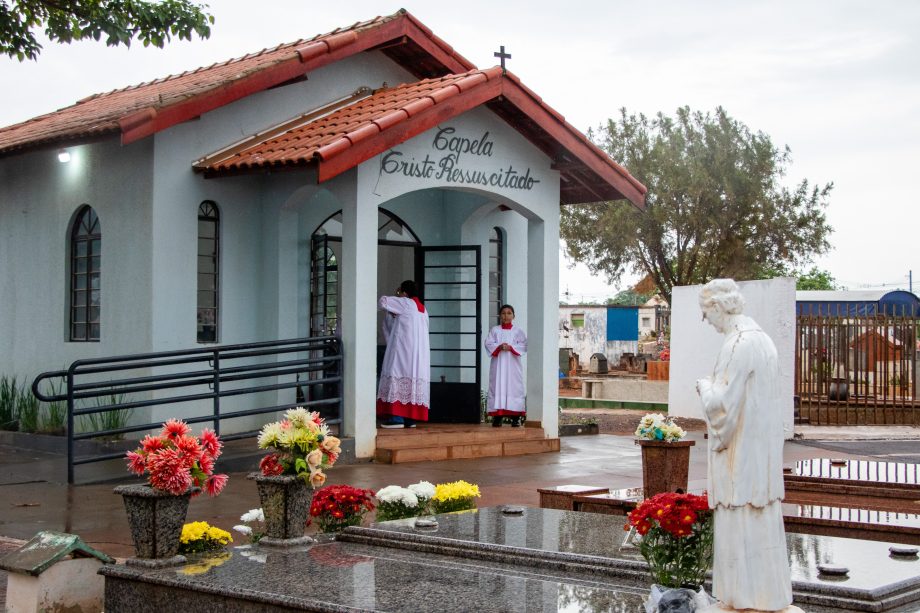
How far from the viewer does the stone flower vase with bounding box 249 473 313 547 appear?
7340 mm

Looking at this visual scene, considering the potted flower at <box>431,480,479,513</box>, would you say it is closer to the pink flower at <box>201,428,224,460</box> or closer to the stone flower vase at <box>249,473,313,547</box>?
the stone flower vase at <box>249,473,313,547</box>

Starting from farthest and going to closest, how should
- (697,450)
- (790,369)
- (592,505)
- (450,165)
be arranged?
(790,369)
(697,450)
(450,165)
(592,505)

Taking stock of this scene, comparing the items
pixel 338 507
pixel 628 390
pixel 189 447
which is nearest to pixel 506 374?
pixel 338 507

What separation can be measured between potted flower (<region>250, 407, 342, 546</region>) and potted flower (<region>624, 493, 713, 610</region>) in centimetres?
243

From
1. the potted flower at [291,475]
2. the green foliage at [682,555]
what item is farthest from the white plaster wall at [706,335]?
the green foliage at [682,555]

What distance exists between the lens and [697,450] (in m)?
16.3

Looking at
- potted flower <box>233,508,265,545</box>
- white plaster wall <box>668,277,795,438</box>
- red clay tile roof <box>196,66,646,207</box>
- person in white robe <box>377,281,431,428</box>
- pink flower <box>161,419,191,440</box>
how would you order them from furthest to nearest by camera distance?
white plaster wall <box>668,277,795,438</box>
person in white robe <box>377,281,431,428</box>
red clay tile roof <box>196,66,646,207</box>
potted flower <box>233,508,265,545</box>
pink flower <box>161,419,191,440</box>

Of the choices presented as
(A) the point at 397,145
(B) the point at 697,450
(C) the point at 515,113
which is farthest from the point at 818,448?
(A) the point at 397,145

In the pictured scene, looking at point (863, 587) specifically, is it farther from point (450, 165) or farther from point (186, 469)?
point (450, 165)

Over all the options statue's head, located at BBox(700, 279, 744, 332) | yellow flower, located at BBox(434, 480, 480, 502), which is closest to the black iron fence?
yellow flower, located at BBox(434, 480, 480, 502)

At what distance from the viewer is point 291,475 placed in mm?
7363

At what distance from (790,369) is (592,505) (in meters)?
10.1

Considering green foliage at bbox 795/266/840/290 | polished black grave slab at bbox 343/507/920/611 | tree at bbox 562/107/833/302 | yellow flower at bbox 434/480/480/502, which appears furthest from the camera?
green foliage at bbox 795/266/840/290

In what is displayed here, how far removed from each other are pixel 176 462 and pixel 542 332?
9655 mm
